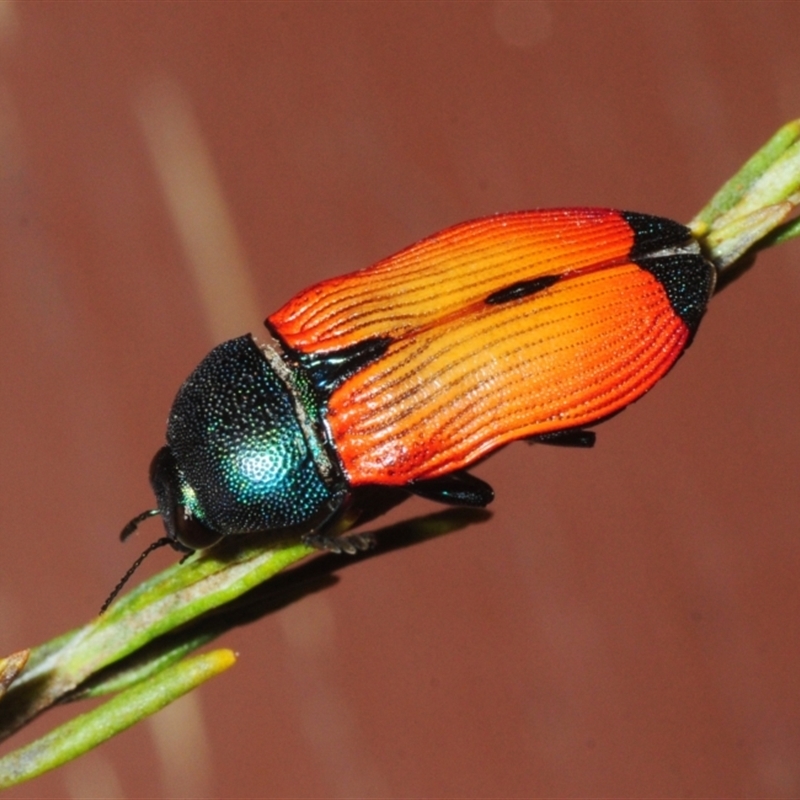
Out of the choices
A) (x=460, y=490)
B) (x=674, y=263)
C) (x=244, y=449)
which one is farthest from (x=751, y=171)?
(x=244, y=449)

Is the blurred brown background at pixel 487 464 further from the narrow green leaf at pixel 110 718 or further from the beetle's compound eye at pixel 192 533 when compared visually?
the narrow green leaf at pixel 110 718

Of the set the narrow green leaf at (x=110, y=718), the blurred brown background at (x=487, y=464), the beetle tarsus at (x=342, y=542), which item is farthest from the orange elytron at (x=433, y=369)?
the blurred brown background at (x=487, y=464)

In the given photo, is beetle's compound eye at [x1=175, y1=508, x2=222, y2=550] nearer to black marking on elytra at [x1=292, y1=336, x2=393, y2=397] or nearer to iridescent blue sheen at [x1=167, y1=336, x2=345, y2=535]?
iridescent blue sheen at [x1=167, y1=336, x2=345, y2=535]

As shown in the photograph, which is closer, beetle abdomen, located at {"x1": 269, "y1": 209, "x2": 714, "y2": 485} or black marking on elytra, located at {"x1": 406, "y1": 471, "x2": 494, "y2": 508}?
beetle abdomen, located at {"x1": 269, "y1": 209, "x2": 714, "y2": 485}

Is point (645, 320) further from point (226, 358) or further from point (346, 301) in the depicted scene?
point (226, 358)

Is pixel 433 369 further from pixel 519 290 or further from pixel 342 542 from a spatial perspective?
pixel 342 542

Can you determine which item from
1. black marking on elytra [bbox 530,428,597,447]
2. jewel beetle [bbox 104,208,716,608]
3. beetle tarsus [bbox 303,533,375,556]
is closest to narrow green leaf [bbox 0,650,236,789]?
beetle tarsus [bbox 303,533,375,556]

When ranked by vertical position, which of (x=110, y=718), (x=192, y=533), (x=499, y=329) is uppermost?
(x=499, y=329)
